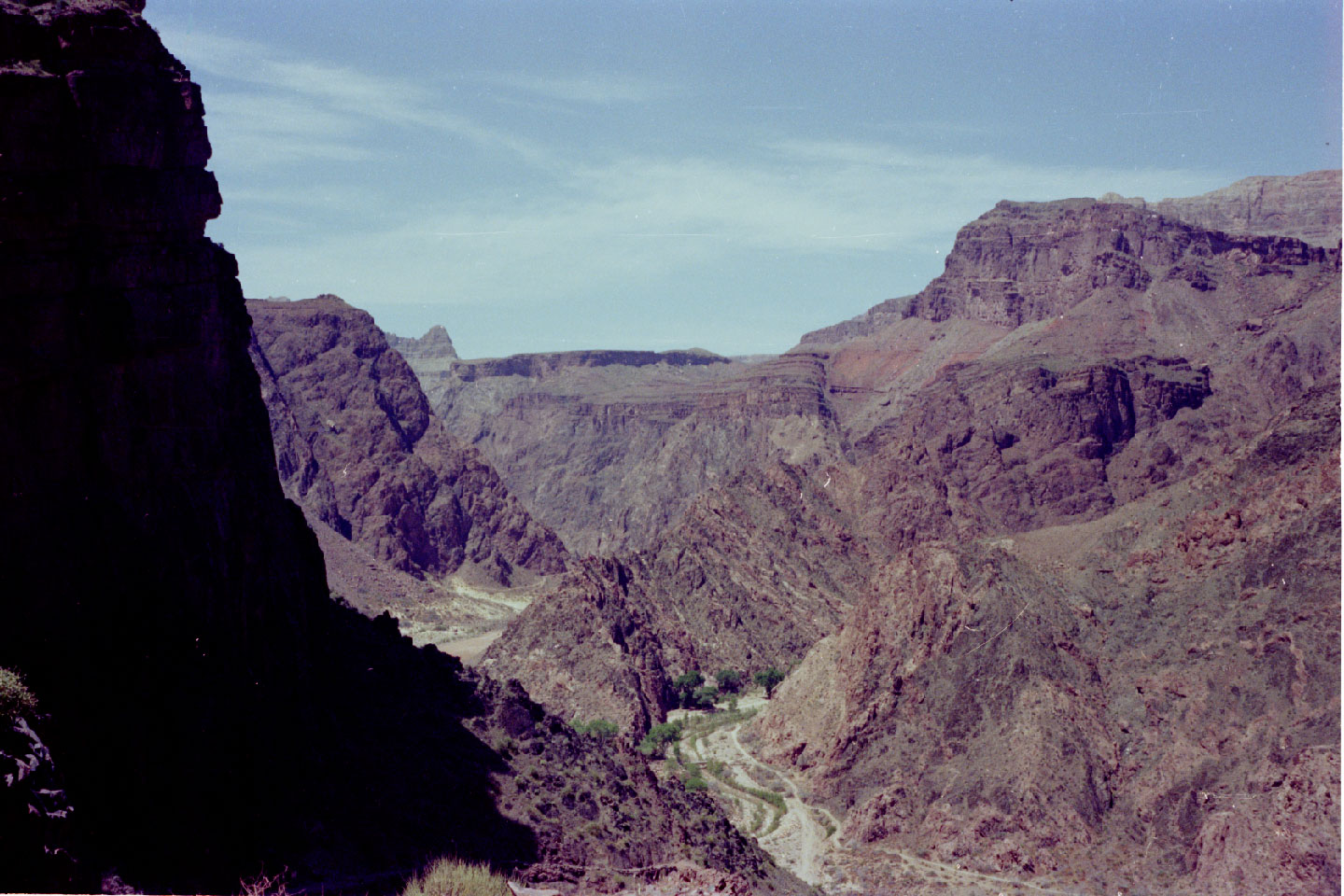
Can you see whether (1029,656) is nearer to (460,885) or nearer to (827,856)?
(827,856)

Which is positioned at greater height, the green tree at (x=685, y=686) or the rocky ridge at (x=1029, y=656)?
the rocky ridge at (x=1029, y=656)

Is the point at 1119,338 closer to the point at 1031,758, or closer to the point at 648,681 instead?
the point at 648,681

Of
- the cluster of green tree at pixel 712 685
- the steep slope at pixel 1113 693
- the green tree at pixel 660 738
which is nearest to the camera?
the steep slope at pixel 1113 693

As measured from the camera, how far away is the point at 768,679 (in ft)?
359

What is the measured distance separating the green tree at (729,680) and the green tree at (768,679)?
166cm

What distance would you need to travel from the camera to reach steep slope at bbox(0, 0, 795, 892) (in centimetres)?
3478

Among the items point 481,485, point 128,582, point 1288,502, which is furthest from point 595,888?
point 481,485

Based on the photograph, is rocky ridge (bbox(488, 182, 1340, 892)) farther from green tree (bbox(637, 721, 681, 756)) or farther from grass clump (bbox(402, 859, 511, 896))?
grass clump (bbox(402, 859, 511, 896))

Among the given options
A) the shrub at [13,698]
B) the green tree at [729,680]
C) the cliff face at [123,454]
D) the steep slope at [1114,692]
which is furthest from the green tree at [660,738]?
the shrub at [13,698]

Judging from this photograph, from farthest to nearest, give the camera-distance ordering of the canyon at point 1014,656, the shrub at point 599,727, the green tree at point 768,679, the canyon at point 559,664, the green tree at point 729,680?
the green tree at point 729,680 < the green tree at point 768,679 < the shrub at point 599,727 < the canyon at point 1014,656 < the canyon at point 559,664

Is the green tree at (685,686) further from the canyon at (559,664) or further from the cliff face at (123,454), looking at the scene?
the cliff face at (123,454)

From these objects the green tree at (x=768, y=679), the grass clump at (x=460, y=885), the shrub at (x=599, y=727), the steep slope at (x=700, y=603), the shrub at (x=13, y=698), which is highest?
the shrub at (x=13, y=698)

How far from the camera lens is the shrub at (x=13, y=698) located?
2862 cm

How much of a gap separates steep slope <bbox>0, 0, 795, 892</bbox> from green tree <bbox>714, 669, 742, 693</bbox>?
59797mm
